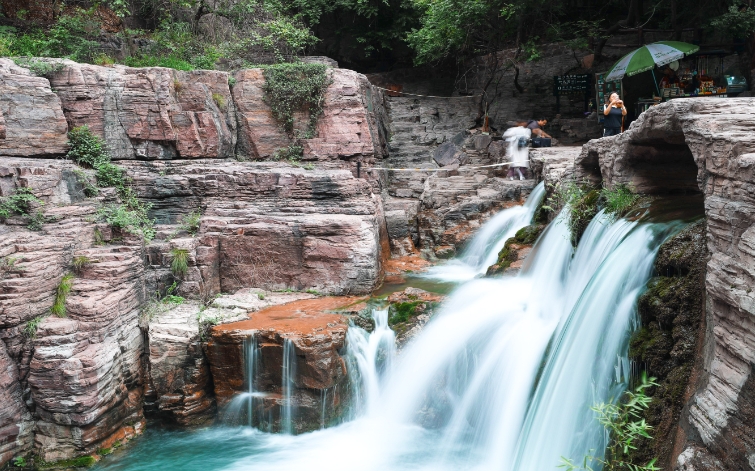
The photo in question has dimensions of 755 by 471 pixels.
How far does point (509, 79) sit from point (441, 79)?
2393 mm

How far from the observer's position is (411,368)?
7.76m

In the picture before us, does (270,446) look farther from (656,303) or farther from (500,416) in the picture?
(656,303)

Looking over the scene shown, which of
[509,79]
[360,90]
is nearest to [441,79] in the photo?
[509,79]

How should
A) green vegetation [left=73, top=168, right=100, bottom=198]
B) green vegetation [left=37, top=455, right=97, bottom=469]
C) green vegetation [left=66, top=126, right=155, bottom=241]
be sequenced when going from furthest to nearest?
green vegetation [left=66, top=126, right=155, bottom=241], green vegetation [left=73, top=168, right=100, bottom=198], green vegetation [left=37, top=455, right=97, bottom=469]

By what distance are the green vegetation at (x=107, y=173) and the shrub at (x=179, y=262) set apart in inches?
24.4

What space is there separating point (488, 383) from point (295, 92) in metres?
7.41

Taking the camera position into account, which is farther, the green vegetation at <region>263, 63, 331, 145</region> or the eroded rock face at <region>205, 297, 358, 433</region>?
the green vegetation at <region>263, 63, 331, 145</region>

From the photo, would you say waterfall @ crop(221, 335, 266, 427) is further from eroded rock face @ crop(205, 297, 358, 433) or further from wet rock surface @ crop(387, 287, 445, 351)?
wet rock surface @ crop(387, 287, 445, 351)

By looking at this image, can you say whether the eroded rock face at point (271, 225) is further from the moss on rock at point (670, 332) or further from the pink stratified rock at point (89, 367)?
the moss on rock at point (670, 332)

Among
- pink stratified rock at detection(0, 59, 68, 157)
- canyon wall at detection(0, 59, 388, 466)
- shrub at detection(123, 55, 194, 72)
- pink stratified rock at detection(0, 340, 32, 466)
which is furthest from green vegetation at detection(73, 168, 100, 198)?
shrub at detection(123, 55, 194, 72)

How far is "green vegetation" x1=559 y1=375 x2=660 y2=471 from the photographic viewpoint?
15.0 ft

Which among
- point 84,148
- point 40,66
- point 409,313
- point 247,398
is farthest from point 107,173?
point 409,313

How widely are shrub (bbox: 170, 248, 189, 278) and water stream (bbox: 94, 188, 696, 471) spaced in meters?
2.04

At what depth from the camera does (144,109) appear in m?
10.3
